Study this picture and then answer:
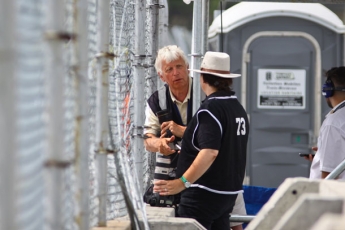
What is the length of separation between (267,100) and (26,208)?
774 cm

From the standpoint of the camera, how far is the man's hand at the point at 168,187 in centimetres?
478

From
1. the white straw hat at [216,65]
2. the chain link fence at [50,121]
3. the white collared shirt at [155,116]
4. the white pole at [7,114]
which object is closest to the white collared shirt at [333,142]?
A: the white straw hat at [216,65]

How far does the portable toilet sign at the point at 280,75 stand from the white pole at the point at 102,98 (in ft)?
20.7

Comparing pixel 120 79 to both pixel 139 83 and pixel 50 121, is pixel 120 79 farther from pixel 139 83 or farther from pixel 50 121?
pixel 50 121

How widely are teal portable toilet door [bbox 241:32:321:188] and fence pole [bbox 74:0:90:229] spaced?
6.88 meters

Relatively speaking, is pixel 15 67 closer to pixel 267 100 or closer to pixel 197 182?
pixel 197 182

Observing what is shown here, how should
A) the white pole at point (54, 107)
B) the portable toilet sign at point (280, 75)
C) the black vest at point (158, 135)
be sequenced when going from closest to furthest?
1. the white pole at point (54, 107)
2. the black vest at point (158, 135)
3. the portable toilet sign at point (280, 75)

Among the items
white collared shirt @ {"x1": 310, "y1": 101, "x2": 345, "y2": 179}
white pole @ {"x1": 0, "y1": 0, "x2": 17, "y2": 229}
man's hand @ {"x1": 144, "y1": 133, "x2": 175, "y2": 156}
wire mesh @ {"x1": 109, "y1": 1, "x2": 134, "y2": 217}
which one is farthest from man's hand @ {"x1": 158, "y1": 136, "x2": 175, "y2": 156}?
white pole @ {"x1": 0, "y1": 0, "x2": 17, "y2": 229}

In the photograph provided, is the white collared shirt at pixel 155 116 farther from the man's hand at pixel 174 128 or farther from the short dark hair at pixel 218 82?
the short dark hair at pixel 218 82

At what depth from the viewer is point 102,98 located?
3549 mm

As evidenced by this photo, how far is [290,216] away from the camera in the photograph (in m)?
2.85

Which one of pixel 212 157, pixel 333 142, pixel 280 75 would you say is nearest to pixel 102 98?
pixel 212 157

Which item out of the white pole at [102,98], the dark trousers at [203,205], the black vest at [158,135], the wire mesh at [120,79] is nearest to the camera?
the white pole at [102,98]

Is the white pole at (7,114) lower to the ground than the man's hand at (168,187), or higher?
higher
